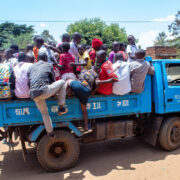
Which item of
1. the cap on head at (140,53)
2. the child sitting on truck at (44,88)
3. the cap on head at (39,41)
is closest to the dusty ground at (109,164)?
the child sitting on truck at (44,88)

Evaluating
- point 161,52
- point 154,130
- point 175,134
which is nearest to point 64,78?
point 154,130

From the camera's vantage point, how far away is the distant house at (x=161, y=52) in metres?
14.8

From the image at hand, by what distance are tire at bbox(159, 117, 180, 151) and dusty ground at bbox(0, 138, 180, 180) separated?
0.50ft

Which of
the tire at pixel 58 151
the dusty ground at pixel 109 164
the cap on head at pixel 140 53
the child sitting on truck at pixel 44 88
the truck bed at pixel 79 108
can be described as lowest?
the dusty ground at pixel 109 164

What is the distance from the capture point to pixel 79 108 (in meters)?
3.58

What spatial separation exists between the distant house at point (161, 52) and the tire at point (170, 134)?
11418 mm

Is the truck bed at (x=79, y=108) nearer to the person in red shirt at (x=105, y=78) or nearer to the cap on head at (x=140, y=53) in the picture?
the person in red shirt at (x=105, y=78)

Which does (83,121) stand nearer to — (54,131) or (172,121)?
(54,131)

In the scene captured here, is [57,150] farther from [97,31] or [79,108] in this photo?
[97,31]

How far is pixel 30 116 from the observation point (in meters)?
3.33

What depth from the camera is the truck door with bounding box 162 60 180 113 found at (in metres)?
4.09

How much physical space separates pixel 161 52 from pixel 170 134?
1203 cm

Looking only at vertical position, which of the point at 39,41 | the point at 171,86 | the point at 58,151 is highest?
the point at 39,41

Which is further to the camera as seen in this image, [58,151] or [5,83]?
[58,151]
